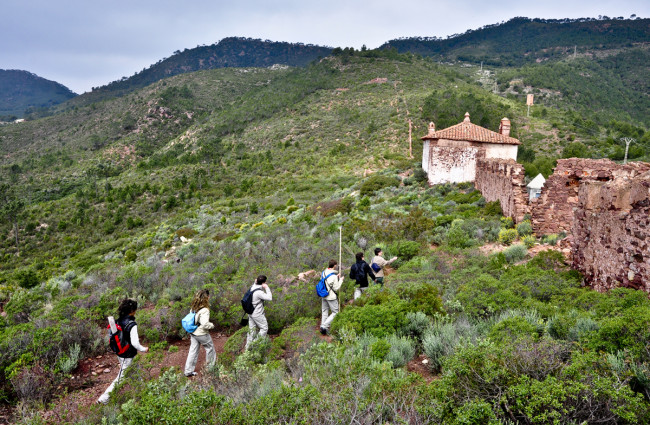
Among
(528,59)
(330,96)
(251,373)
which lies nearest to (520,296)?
(251,373)

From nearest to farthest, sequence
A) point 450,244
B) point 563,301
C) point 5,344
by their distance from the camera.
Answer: point 5,344 → point 563,301 → point 450,244

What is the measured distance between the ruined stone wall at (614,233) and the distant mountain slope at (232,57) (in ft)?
513

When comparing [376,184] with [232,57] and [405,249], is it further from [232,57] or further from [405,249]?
[232,57]

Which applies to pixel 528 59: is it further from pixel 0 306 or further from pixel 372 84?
pixel 0 306

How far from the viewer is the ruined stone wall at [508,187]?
11789 mm

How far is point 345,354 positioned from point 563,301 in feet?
12.6

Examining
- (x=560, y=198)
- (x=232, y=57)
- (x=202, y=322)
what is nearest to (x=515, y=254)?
(x=560, y=198)

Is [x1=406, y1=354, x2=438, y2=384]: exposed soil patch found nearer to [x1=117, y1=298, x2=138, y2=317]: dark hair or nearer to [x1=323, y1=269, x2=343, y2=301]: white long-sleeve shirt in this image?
[x1=323, y1=269, x2=343, y2=301]: white long-sleeve shirt

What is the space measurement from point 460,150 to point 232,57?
181316 mm

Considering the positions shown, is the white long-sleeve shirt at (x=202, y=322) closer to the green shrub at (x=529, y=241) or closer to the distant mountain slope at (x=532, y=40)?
the green shrub at (x=529, y=241)

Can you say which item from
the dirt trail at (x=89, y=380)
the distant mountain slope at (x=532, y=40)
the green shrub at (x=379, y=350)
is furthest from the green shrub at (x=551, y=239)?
the distant mountain slope at (x=532, y=40)

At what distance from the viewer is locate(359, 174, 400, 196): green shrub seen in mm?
21859

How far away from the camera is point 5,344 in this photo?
16.7ft

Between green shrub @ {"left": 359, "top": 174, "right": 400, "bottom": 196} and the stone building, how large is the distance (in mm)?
2328
